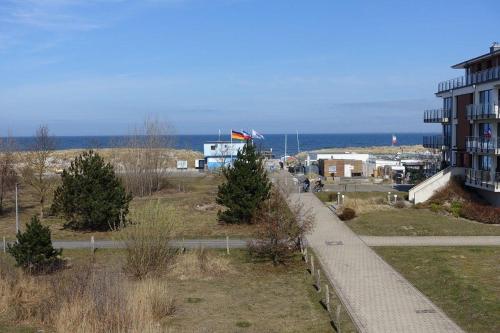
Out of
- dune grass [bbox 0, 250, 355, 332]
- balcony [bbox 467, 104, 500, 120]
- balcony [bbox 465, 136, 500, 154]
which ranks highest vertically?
balcony [bbox 467, 104, 500, 120]

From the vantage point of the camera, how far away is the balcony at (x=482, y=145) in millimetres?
41172

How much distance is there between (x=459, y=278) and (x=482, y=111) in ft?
79.9

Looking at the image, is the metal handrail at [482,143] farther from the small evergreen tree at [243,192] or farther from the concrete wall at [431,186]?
the small evergreen tree at [243,192]

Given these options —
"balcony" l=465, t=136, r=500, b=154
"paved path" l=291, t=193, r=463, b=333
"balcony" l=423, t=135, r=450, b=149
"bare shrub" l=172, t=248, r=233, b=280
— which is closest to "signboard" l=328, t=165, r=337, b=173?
"balcony" l=423, t=135, r=450, b=149

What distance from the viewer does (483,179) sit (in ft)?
138

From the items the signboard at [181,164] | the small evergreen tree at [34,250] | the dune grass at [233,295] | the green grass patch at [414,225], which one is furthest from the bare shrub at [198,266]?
the signboard at [181,164]

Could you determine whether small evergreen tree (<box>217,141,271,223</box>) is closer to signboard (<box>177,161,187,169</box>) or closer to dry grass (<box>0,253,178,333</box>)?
dry grass (<box>0,253,178,333</box>)

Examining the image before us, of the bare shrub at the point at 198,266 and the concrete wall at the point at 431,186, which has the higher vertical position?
the concrete wall at the point at 431,186

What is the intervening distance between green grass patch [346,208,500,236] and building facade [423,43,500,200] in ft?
19.1

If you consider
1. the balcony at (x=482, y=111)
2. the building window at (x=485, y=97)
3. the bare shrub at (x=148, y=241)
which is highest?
the building window at (x=485, y=97)

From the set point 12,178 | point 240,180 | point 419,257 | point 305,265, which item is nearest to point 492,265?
point 419,257

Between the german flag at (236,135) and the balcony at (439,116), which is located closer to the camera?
the balcony at (439,116)

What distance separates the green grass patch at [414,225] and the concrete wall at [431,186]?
16.0ft

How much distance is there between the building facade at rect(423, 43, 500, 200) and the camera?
41.8 meters
